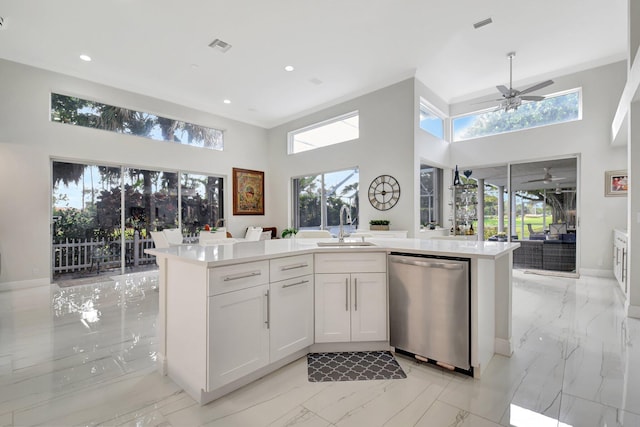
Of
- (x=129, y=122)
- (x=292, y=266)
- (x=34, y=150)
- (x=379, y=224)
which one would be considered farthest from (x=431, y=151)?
(x=34, y=150)

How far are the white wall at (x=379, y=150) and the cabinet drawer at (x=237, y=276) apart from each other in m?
3.96

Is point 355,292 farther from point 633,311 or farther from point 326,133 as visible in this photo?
point 326,133

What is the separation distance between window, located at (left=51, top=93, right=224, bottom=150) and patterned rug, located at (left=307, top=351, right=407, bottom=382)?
18.7 ft

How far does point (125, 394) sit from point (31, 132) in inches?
199

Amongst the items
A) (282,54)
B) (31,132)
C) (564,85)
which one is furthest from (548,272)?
(31,132)

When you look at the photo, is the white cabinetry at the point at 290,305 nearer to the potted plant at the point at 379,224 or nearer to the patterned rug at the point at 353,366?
the patterned rug at the point at 353,366

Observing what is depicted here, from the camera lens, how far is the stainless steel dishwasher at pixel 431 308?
2.00 metres

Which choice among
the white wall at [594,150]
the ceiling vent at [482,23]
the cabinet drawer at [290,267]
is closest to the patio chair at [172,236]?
the cabinet drawer at [290,267]

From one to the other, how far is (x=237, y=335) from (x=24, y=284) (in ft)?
16.3

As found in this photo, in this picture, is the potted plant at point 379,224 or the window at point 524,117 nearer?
the window at point 524,117

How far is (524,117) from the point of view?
5824mm

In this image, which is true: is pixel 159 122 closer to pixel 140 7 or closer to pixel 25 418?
pixel 140 7

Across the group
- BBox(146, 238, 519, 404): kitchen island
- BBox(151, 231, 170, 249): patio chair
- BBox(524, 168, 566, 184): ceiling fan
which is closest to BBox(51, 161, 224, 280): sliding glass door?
BBox(151, 231, 170, 249): patio chair

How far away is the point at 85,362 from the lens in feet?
7.38
